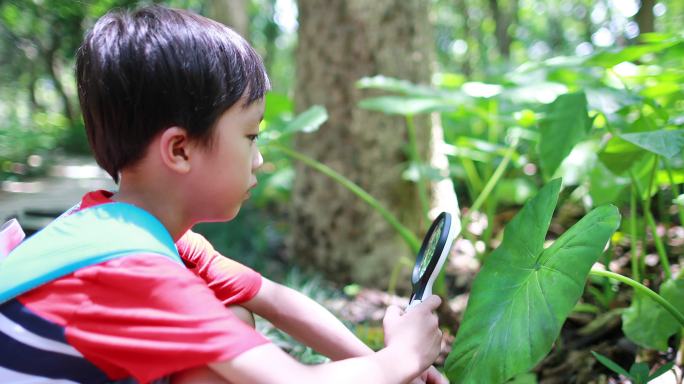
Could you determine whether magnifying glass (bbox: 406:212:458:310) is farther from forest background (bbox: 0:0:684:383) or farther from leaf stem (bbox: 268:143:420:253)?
leaf stem (bbox: 268:143:420:253)

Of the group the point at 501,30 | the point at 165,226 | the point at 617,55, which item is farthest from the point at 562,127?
the point at 501,30

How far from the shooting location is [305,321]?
3.86 ft

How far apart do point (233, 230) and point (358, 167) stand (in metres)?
0.88

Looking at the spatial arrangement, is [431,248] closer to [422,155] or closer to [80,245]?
[80,245]

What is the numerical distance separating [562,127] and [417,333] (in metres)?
0.87

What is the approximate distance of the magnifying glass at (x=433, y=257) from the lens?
1.04 metres

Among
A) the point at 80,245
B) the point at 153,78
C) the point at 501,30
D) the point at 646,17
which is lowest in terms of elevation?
the point at 501,30

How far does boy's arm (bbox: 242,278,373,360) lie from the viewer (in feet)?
3.82

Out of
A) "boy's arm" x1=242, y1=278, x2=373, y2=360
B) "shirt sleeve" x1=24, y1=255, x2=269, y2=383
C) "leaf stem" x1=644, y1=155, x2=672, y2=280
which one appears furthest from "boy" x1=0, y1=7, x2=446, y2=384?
"leaf stem" x1=644, y1=155, x2=672, y2=280

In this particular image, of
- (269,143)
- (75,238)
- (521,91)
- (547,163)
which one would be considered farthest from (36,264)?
(521,91)

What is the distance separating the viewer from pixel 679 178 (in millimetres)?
1573

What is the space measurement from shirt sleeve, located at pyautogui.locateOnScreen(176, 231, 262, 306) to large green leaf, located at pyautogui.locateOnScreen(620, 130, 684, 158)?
803 mm

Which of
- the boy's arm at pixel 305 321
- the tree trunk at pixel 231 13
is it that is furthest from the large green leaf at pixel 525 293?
the tree trunk at pixel 231 13

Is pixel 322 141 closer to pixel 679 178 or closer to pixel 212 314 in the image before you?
pixel 679 178
